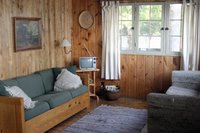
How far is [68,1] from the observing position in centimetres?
643

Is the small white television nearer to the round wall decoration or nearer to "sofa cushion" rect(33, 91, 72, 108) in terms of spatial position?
the round wall decoration

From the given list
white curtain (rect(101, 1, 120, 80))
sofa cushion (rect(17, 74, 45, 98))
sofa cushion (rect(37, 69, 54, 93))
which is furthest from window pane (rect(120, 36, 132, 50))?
sofa cushion (rect(17, 74, 45, 98))

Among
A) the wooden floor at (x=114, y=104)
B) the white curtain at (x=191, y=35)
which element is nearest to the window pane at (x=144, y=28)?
the white curtain at (x=191, y=35)

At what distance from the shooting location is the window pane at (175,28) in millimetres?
5727

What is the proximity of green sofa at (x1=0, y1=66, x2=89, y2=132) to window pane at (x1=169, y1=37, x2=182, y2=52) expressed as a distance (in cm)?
196

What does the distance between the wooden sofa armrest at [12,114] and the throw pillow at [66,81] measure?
1.49 metres

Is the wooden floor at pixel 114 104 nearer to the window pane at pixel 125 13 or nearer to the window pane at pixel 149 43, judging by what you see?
the window pane at pixel 149 43

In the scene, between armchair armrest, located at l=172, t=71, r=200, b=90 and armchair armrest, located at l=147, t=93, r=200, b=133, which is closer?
armchair armrest, located at l=147, t=93, r=200, b=133

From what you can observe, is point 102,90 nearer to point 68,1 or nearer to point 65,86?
point 65,86

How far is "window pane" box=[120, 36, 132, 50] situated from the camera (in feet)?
20.4

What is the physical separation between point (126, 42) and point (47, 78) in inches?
77.6

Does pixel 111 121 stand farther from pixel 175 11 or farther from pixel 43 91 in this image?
pixel 175 11

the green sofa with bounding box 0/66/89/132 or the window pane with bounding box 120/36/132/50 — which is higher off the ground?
the window pane with bounding box 120/36/132/50

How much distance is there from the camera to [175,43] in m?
5.81
